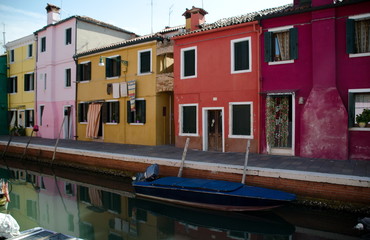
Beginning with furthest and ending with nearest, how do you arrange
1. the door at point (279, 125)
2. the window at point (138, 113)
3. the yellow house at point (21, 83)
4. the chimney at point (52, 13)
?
the yellow house at point (21, 83)
the chimney at point (52, 13)
the window at point (138, 113)
the door at point (279, 125)

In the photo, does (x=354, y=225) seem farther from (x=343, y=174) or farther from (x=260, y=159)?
(x=260, y=159)

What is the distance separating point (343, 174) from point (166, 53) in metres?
10.1

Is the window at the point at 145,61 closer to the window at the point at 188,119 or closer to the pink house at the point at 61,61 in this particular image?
the window at the point at 188,119

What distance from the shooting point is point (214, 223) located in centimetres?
745

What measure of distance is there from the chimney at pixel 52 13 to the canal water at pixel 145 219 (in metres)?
13.8

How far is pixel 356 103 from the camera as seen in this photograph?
32.5ft

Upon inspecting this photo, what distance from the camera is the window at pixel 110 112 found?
1644 cm

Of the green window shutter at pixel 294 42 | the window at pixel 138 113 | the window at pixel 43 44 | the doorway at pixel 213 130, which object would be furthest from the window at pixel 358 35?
the window at pixel 43 44

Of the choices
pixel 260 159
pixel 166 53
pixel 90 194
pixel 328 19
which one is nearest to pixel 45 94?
pixel 166 53

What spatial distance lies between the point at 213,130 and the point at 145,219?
19.4 ft

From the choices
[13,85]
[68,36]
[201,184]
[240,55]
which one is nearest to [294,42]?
[240,55]

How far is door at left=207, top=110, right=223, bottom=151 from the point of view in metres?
12.8

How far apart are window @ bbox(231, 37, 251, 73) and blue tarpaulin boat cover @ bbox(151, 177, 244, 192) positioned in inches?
217

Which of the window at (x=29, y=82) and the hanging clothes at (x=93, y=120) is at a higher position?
the window at (x=29, y=82)
